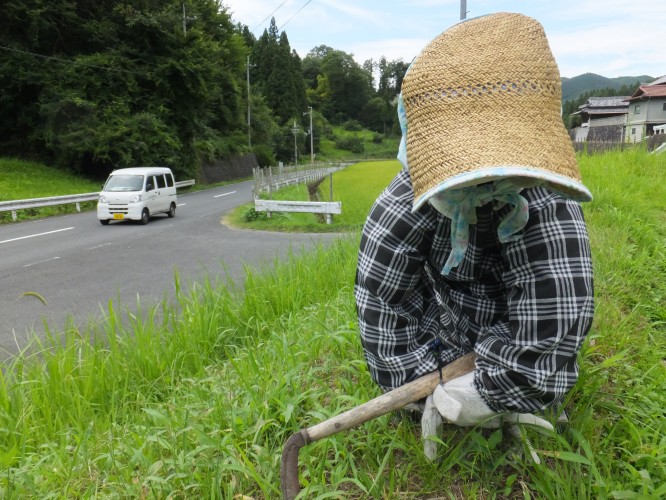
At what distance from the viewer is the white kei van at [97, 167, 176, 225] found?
12.2 m

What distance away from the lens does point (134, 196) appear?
12.4 metres

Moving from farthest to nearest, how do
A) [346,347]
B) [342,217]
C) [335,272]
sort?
[342,217], [335,272], [346,347]

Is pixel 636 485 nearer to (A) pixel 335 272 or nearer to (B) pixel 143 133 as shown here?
(A) pixel 335 272

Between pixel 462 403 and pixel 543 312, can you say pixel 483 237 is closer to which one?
pixel 543 312

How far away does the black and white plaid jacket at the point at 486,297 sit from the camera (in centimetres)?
131

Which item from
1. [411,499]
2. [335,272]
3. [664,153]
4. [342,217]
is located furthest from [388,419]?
[342,217]

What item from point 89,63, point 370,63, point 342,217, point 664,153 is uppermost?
point 370,63

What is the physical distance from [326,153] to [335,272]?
240 feet

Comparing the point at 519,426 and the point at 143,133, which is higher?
the point at 143,133

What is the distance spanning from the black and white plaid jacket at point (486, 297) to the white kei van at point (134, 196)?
12.0m

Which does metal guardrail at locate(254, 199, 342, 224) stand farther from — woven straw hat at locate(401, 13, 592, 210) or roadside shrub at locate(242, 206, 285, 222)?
woven straw hat at locate(401, 13, 592, 210)

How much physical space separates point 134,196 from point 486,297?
12.3 metres

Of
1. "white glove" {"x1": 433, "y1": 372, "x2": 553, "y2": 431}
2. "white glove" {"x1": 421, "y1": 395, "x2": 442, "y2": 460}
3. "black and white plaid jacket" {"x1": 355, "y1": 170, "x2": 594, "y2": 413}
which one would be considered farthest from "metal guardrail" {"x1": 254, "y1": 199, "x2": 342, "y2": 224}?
"white glove" {"x1": 433, "y1": 372, "x2": 553, "y2": 431}

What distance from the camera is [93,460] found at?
177 centimetres
